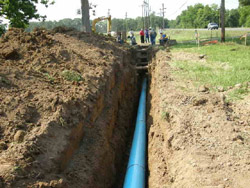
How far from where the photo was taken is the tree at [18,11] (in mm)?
14145

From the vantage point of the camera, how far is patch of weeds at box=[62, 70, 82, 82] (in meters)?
7.14

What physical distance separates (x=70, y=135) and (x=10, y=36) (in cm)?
574

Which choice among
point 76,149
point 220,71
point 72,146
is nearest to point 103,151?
point 76,149

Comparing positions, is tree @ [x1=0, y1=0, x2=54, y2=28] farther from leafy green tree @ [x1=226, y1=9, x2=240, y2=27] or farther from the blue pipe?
leafy green tree @ [x1=226, y1=9, x2=240, y2=27]

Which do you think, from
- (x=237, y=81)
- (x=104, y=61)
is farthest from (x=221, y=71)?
(x=104, y=61)

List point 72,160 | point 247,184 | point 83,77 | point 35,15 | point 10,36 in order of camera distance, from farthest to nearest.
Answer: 1. point 35,15
2. point 10,36
3. point 83,77
4. point 72,160
5. point 247,184

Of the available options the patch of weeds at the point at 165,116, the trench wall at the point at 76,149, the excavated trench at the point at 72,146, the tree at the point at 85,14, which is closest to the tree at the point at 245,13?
the tree at the point at 85,14

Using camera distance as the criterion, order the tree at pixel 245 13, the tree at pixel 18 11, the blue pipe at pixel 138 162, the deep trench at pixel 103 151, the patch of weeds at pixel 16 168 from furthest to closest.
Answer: the tree at pixel 245 13
the tree at pixel 18 11
the blue pipe at pixel 138 162
the deep trench at pixel 103 151
the patch of weeds at pixel 16 168

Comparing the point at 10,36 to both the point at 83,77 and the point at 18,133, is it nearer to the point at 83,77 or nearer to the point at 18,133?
the point at 83,77

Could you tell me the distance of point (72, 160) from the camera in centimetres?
525

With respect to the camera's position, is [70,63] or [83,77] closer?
[83,77]

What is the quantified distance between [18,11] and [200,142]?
13.5m

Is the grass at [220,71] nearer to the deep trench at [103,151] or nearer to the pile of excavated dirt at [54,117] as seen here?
the deep trench at [103,151]

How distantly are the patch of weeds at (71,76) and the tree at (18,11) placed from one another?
9062 mm
